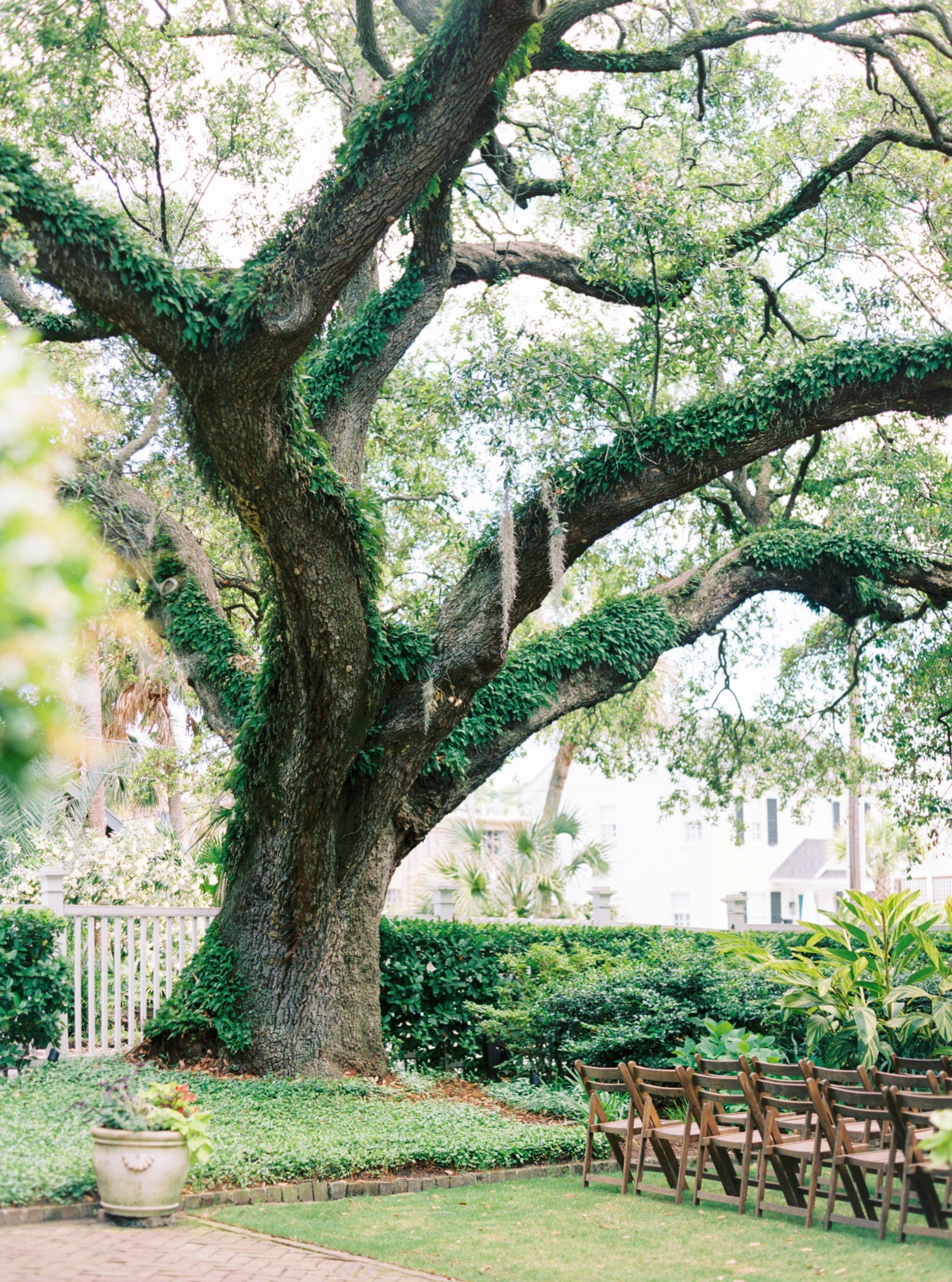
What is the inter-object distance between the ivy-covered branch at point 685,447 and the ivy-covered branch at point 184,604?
292cm

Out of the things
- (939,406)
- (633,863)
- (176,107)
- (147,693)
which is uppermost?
(176,107)

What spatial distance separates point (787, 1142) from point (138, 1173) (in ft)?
13.3

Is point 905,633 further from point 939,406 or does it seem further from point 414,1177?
point 414,1177

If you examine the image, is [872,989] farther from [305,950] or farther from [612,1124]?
[305,950]

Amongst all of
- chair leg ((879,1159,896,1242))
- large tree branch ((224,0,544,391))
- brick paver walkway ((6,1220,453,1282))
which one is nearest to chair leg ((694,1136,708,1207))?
chair leg ((879,1159,896,1242))

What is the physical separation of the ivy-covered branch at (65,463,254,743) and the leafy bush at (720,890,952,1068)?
6.22 metres

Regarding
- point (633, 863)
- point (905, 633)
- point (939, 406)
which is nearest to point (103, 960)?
point (939, 406)

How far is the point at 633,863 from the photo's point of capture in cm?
3966

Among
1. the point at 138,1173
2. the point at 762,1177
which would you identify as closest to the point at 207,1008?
the point at 138,1173

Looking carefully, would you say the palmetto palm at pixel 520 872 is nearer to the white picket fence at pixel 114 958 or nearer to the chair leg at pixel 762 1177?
the white picket fence at pixel 114 958

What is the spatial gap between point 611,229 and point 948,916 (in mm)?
6930

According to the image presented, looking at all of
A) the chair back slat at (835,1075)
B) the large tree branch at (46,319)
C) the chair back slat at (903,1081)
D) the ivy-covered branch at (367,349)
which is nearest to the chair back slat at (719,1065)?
the chair back slat at (835,1075)

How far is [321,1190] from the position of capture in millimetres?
7727

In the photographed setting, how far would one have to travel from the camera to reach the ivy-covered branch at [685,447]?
11.0 metres
